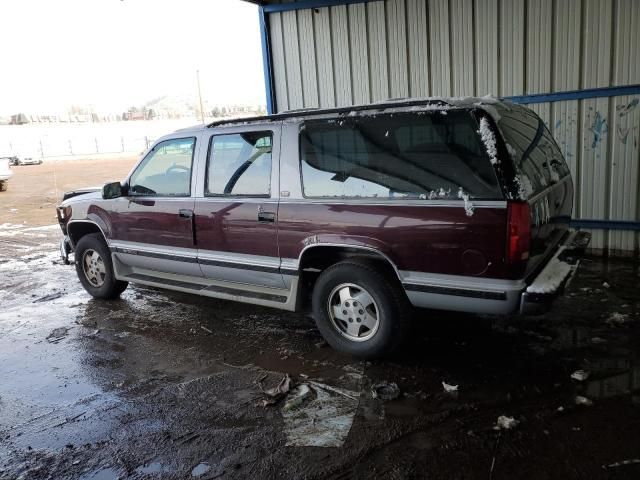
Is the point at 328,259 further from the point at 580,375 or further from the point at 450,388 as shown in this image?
the point at 580,375

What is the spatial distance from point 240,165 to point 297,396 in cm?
214

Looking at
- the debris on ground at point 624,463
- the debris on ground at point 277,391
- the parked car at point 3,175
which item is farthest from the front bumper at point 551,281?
the parked car at point 3,175

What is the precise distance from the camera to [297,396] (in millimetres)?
3859

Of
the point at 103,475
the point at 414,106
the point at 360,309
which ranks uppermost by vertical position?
the point at 414,106

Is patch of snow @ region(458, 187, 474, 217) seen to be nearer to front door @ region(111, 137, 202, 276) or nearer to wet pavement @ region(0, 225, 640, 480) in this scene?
wet pavement @ region(0, 225, 640, 480)

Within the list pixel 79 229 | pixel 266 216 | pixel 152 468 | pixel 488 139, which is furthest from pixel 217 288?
pixel 488 139

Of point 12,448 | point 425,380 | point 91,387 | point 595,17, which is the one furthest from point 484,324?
point 595,17

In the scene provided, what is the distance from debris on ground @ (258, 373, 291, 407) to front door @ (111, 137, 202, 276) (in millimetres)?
1689

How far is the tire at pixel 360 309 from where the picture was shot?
4.09 metres

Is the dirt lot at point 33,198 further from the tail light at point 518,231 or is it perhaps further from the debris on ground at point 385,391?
the tail light at point 518,231

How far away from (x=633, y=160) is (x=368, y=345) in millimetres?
4802

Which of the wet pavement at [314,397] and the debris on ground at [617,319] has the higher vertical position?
the debris on ground at [617,319]

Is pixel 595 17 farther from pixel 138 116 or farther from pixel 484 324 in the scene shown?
pixel 138 116

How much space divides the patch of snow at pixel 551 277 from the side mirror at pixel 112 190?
4.25 meters
